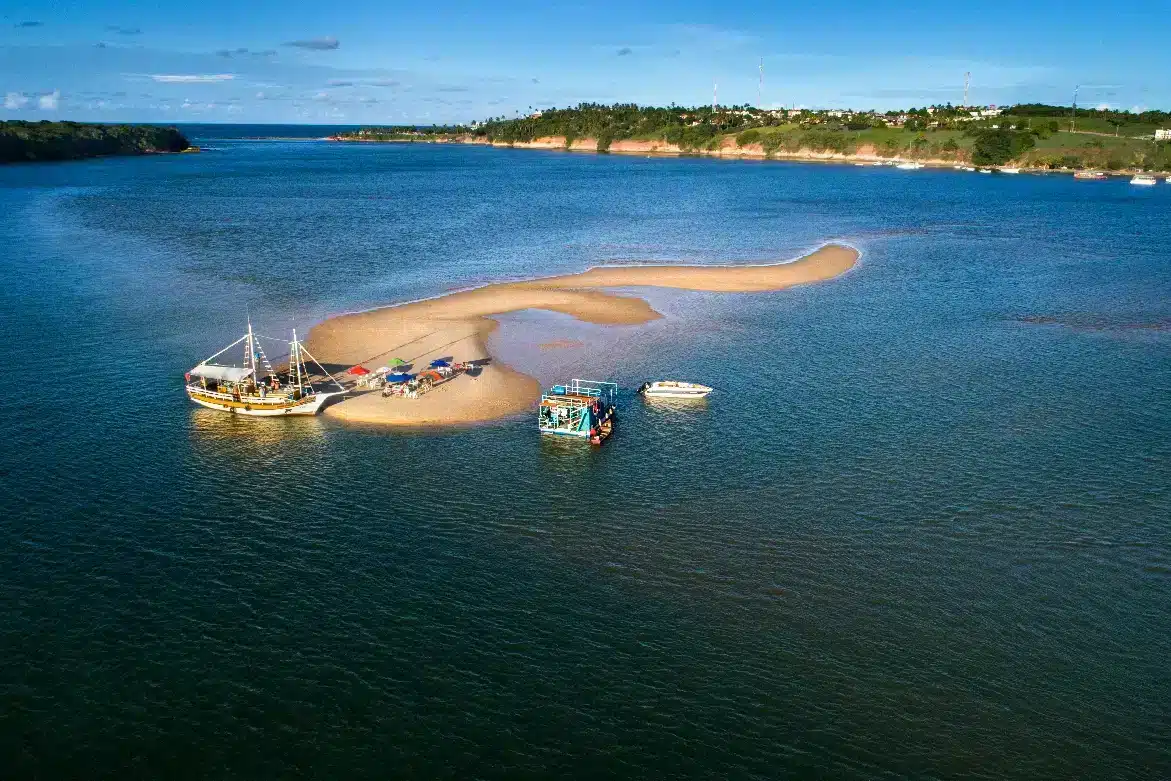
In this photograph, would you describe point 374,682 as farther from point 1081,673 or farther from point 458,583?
point 1081,673

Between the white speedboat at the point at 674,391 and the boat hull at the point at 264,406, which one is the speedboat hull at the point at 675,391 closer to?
the white speedboat at the point at 674,391

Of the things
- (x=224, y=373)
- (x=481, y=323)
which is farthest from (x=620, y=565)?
(x=481, y=323)

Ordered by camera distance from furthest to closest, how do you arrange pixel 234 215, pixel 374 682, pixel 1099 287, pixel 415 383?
pixel 234 215 → pixel 1099 287 → pixel 415 383 → pixel 374 682

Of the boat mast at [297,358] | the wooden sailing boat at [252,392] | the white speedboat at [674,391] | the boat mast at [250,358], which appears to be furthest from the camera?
the white speedboat at [674,391]

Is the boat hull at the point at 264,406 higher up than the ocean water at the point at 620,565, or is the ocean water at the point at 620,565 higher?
the boat hull at the point at 264,406

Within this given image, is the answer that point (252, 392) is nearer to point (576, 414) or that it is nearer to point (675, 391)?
point (576, 414)

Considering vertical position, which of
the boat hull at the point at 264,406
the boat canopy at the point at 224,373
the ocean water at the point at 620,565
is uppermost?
the boat canopy at the point at 224,373

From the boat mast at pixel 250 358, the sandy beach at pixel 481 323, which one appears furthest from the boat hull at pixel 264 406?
the boat mast at pixel 250 358

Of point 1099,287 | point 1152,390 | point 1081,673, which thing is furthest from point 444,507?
point 1099,287
